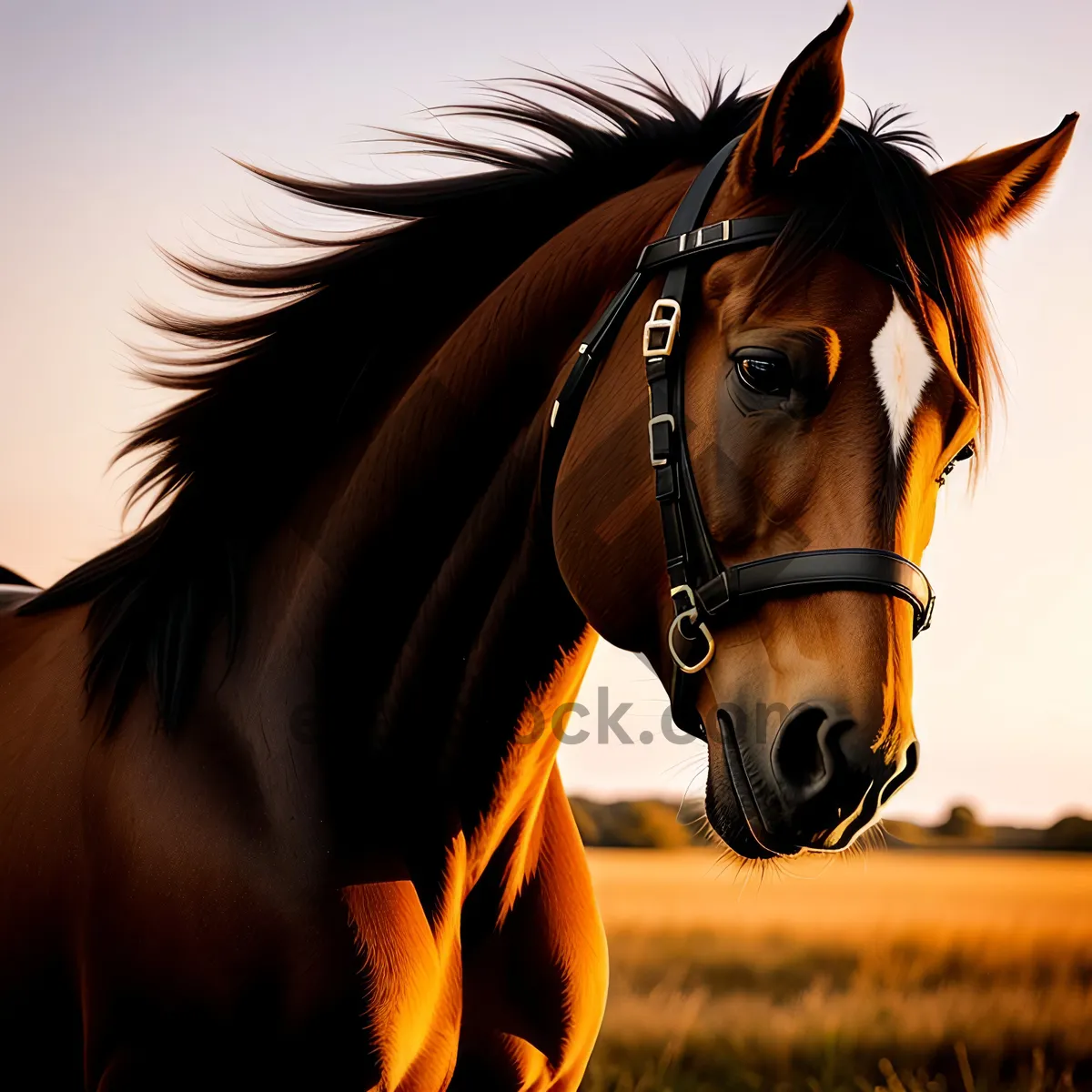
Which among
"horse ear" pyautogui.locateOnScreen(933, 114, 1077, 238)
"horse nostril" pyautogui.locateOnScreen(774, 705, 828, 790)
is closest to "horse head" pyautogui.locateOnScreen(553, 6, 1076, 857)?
"horse nostril" pyautogui.locateOnScreen(774, 705, 828, 790)

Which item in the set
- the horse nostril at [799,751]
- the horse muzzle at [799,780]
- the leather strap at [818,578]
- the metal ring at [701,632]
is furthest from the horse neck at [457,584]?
the horse nostril at [799,751]

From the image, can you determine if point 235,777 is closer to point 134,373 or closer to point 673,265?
point 134,373

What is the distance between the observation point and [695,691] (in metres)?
2.25

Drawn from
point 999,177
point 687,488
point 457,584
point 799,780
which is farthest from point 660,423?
point 999,177

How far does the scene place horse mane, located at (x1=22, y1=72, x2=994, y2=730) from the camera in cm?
284

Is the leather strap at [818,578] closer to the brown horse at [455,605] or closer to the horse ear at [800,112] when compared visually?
the brown horse at [455,605]

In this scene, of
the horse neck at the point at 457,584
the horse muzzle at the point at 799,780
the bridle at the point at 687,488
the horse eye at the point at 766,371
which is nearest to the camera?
the horse muzzle at the point at 799,780

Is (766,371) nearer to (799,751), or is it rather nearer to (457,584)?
(799,751)

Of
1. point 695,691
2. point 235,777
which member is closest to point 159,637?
point 235,777

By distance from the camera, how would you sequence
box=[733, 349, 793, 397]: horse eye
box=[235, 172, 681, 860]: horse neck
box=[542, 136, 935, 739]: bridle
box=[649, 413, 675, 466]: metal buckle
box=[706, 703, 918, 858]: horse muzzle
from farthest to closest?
box=[235, 172, 681, 860]: horse neck
box=[649, 413, 675, 466]: metal buckle
box=[733, 349, 793, 397]: horse eye
box=[542, 136, 935, 739]: bridle
box=[706, 703, 918, 858]: horse muzzle

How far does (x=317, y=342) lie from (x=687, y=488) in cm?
124

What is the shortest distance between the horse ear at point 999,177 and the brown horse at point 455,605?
11 millimetres

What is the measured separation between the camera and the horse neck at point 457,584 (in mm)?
2586

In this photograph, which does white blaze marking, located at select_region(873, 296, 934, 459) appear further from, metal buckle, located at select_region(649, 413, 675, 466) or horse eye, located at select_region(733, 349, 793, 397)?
metal buckle, located at select_region(649, 413, 675, 466)
